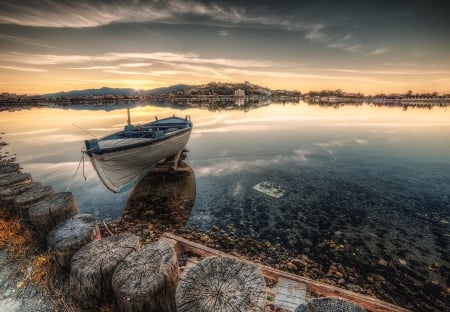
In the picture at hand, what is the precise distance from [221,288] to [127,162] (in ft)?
32.2

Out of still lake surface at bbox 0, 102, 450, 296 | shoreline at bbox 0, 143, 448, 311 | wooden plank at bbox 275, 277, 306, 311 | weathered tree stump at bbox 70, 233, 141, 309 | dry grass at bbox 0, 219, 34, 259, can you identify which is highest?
weathered tree stump at bbox 70, 233, 141, 309

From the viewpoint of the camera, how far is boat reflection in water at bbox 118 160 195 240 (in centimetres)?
1038

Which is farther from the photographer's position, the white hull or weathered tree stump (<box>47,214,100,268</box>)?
the white hull

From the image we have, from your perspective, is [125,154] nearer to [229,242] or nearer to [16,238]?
[16,238]

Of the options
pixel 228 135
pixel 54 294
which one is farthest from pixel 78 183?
pixel 228 135

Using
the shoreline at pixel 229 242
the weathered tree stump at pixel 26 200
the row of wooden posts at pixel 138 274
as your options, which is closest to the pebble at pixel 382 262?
the shoreline at pixel 229 242

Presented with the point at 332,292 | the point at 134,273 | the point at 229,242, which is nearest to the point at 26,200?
the point at 134,273

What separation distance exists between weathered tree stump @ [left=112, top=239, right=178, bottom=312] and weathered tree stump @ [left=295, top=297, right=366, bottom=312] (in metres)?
2.38

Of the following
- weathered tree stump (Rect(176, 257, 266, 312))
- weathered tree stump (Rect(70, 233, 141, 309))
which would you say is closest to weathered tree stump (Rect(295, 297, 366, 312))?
weathered tree stump (Rect(176, 257, 266, 312))

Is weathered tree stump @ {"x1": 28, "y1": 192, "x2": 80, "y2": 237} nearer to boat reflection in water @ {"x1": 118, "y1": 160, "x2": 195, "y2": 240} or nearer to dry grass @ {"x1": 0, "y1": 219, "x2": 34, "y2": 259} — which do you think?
dry grass @ {"x1": 0, "y1": 219, "x2": 34, "y2": 259}

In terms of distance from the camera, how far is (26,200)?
6996 millimetres

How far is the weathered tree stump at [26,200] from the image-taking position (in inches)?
274

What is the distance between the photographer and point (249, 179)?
15.9 metres

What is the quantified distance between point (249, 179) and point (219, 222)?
227 inches
